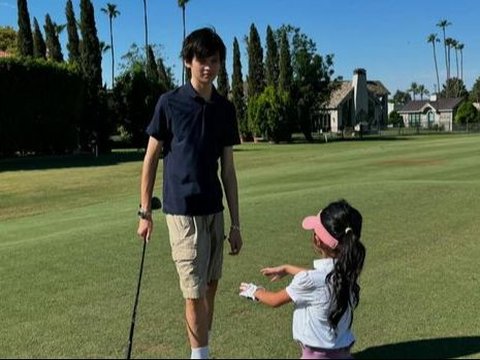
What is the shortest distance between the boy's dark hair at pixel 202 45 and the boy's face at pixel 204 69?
0.08ft

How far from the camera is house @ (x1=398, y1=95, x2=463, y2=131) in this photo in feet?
356

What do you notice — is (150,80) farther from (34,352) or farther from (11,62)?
(34,352)

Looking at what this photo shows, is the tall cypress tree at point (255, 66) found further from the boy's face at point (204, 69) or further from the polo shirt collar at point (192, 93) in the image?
the boy's face at point (204, 69)

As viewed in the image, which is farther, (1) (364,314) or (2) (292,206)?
(2) (292,206)

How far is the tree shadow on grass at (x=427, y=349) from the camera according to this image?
4.50 metres

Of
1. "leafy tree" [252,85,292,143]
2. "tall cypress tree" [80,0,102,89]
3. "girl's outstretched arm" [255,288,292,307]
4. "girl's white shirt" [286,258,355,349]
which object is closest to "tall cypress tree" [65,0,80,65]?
"tall cypress tree" [80,0,102,89]

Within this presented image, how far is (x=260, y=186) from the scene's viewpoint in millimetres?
17703

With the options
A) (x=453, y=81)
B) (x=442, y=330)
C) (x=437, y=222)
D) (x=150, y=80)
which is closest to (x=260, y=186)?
(x=437, y=222)

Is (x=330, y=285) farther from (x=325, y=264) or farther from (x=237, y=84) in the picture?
(x=237, y=84)

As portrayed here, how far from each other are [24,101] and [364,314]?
110ft

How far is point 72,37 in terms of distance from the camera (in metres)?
51.4

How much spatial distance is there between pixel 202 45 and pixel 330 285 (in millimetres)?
1575

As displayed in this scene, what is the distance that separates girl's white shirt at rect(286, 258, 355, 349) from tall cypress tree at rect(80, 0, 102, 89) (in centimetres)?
4426

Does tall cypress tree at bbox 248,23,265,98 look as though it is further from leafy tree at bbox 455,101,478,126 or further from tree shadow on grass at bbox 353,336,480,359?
tree shadow on grass at bbox 353,336,480,359
